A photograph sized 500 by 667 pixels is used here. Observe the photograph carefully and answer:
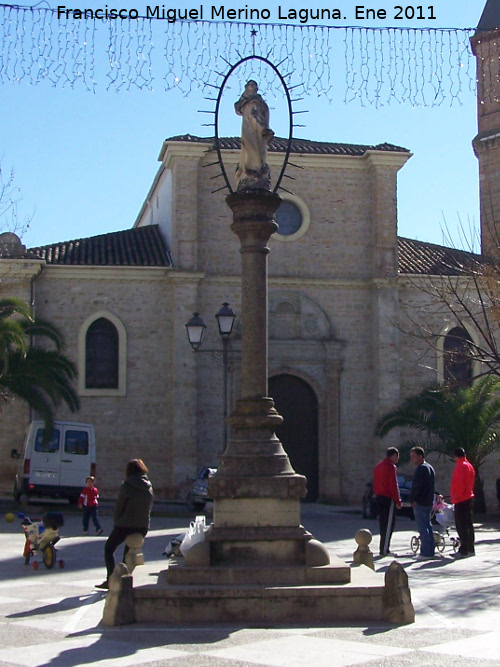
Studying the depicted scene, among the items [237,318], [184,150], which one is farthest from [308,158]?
[237,318]

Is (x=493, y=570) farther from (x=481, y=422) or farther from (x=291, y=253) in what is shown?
(x=291, y=253)

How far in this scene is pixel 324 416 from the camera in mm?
30219

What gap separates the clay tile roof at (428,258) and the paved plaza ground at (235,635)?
748 inches

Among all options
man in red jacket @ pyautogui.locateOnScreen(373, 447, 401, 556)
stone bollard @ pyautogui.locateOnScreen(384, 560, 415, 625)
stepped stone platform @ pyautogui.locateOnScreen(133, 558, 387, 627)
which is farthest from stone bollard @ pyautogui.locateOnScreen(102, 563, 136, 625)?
man in red jacket @ pyautogui.locateOnScreen(373, 447, 401, 556)

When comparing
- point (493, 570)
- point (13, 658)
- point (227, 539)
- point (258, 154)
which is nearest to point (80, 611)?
point (227, 539)

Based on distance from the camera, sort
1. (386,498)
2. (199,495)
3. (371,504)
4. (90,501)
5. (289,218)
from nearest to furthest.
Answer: (386,498), (90,501), (371,504), (199,495), (289,218)

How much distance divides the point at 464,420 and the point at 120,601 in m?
17.9

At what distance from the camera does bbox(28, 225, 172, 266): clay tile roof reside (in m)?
30.0

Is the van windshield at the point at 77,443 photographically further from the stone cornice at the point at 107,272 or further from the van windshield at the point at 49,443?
the stone cornice at the point at 107,272

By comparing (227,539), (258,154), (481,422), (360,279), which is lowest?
(227,539)

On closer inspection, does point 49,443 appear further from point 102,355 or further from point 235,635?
point 235,635

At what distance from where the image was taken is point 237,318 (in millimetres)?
30312

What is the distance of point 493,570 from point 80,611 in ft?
19.8

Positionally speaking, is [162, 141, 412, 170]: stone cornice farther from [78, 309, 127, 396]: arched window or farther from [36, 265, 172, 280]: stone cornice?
[78, 309, 127, 396]: arched window
